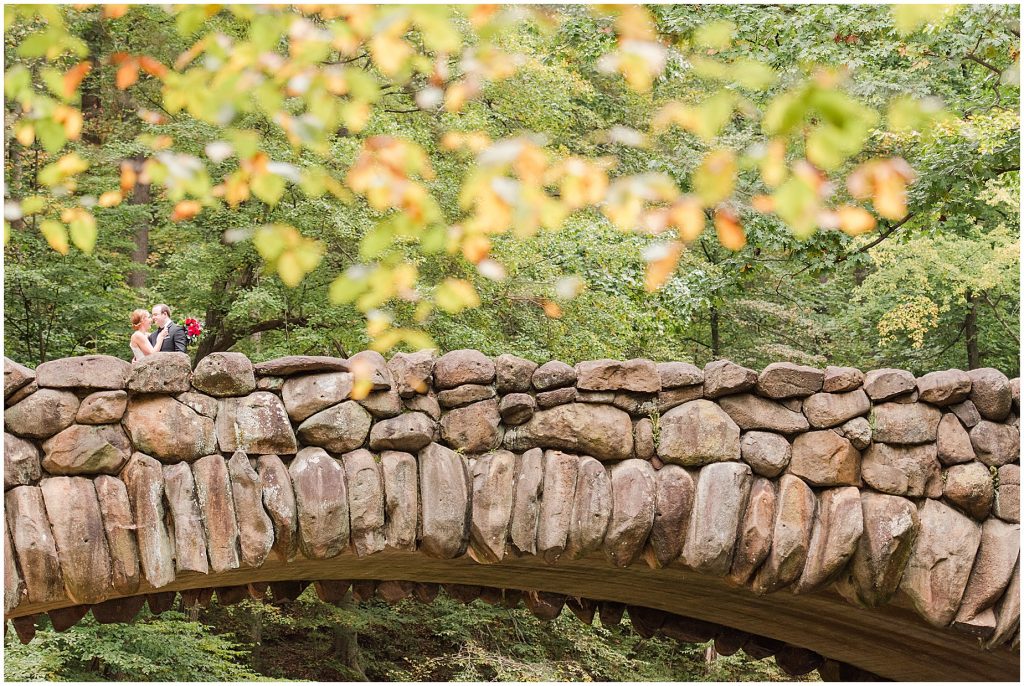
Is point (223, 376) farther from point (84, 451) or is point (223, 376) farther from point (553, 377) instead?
point (553, 377)

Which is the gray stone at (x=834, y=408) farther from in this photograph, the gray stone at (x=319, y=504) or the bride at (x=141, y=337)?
the bride at (x=141, y=337)

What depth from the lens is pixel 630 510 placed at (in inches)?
166

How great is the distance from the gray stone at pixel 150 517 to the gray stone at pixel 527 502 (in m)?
1.36

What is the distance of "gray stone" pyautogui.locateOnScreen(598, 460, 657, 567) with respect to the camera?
4.20 metres

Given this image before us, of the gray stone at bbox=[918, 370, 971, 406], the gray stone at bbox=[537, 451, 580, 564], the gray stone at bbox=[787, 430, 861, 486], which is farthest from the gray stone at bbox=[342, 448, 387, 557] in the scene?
the gray stone at bbox=[918, 370, 971, 406]

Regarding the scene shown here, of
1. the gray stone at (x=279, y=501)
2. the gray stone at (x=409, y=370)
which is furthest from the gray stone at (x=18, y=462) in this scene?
the gray stone at (x=409, y=370)

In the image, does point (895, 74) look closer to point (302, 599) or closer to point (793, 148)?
point (793, 148)

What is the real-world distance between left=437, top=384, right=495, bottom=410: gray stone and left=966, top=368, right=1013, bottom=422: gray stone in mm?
2089

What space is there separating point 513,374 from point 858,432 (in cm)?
147

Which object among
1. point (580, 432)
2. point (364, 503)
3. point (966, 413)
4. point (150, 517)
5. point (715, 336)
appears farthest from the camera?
point (715, 336)

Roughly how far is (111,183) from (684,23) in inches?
194

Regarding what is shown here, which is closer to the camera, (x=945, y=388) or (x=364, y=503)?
(x=364, y=503)

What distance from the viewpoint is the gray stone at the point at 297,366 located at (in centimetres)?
406

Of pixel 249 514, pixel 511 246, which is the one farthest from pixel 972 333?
pixel 249 514
